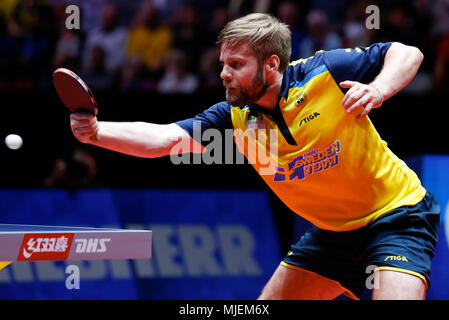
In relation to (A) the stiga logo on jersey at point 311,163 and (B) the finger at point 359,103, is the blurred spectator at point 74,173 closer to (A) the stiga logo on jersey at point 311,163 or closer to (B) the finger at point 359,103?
(A) the stiga logo on jersey at point 311,163

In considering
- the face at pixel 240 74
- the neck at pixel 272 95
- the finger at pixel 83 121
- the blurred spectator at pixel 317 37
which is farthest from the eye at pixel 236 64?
the blurred spectator at pixel 317 37

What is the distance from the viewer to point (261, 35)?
307 centimetres

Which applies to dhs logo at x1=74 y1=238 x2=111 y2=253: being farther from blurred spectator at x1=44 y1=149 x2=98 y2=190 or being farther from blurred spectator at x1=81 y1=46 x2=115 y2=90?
blurred spectator at x1=81 y1=46 x2=115 y2=90

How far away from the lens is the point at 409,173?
320 centimetres

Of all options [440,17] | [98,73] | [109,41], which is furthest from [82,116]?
[440,17]

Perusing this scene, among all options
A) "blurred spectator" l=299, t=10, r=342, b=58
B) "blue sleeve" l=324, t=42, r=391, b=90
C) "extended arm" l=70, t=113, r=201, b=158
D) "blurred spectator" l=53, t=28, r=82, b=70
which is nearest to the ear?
"blue sleeve" l=324, t=42, r=391, b=90

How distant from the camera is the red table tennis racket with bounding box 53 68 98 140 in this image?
263 centimetres

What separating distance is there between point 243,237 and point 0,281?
2415 mm

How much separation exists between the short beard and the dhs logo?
1.00 meters

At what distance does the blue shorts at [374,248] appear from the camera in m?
2.80

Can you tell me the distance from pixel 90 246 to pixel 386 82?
64.4 inches

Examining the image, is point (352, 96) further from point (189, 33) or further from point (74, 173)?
point (189, 33)
